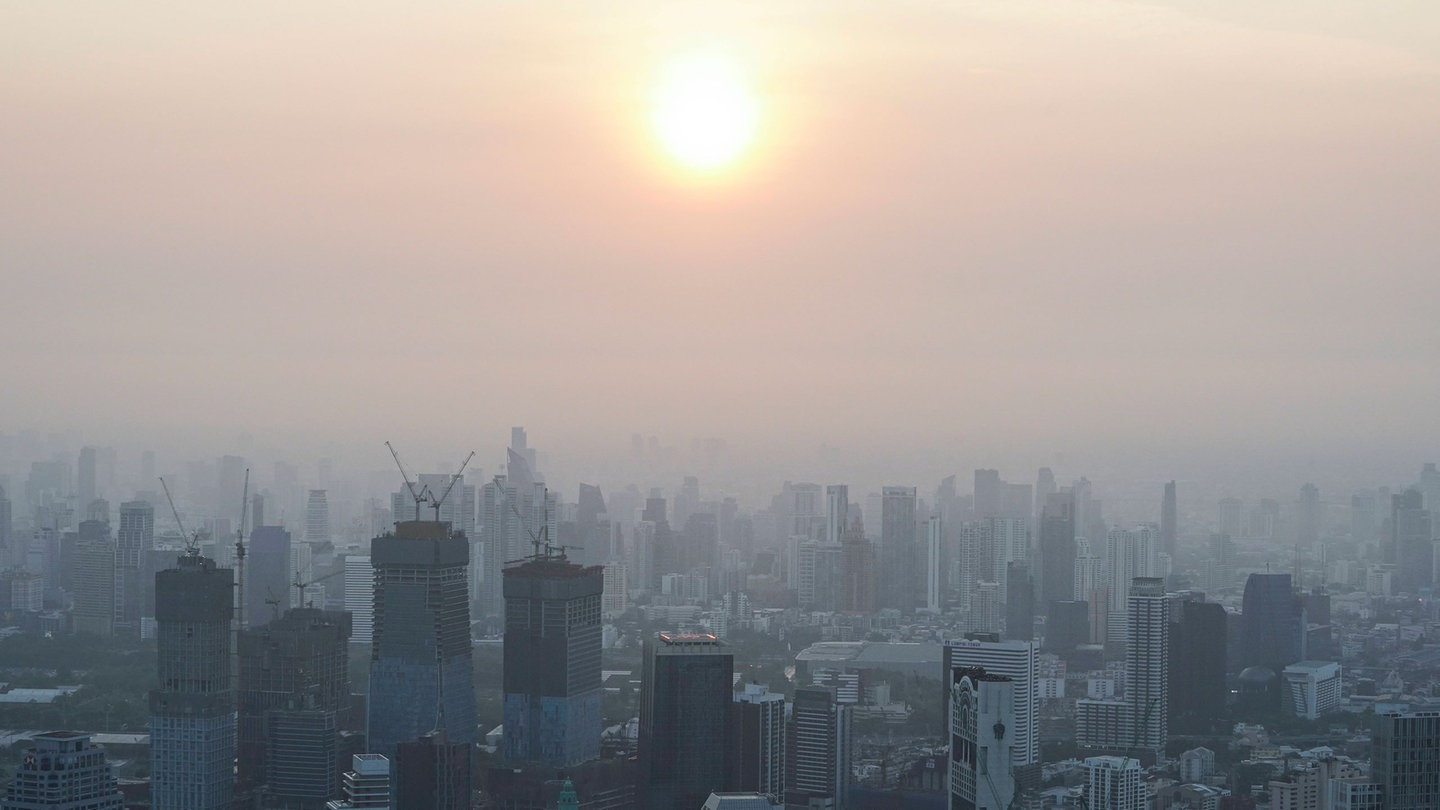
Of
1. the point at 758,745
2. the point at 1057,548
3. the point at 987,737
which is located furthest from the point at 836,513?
the point at 987,737

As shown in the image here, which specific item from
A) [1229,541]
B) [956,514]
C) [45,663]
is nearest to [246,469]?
[45,663]

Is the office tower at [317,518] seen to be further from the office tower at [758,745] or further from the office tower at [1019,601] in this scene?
the office tower at [758,745]

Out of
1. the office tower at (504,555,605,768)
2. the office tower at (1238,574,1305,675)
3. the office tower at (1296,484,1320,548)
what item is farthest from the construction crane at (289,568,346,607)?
the office tower at (1296,484,1320,548)

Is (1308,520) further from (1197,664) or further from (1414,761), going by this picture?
(1414,761)

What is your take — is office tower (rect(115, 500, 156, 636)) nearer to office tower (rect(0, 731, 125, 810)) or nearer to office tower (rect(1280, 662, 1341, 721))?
office tower (rect(0, 731, 125, 810))

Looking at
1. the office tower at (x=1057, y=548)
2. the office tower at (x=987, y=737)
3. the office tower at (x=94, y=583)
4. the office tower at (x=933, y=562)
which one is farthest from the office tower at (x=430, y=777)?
the office tower at (x=933, y=562)

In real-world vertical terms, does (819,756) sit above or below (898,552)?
below
